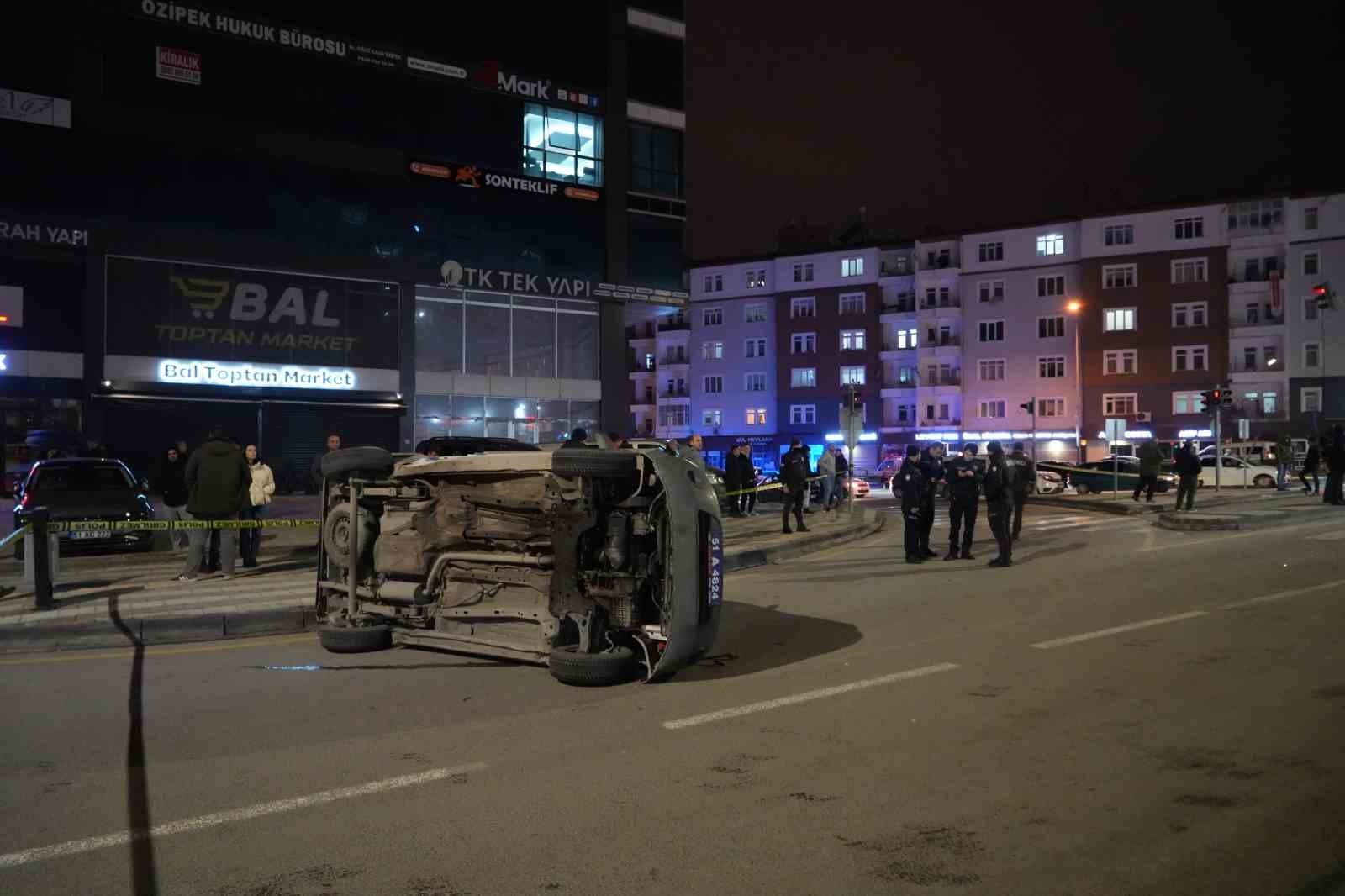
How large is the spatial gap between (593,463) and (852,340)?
199 feet

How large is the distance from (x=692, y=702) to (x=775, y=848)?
8.00 feet

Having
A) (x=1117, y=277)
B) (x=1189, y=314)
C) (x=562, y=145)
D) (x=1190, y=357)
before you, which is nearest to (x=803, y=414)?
(x=1117, y=277)

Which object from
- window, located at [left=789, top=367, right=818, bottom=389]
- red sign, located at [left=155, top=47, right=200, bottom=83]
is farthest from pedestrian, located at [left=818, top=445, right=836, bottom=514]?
window, located at [left=789, top=367, right=818, bottom=389]

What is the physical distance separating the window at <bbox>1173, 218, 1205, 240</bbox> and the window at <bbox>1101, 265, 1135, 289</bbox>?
3042 millimetres

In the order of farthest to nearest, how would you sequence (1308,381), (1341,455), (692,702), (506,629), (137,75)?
(1308,381)
(137,75)
(1341,455)
(506,629)
(692,702)

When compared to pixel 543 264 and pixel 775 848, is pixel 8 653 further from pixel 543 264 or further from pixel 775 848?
pixel 543 264

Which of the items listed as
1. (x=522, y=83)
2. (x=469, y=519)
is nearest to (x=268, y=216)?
(x=522, y=83)

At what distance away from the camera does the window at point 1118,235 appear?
57.9 metres

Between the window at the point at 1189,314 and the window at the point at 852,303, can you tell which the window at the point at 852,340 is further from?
the window at the point at 1189,314

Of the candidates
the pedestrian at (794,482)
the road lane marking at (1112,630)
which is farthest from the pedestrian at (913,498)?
the road lane marking at (1112,630)

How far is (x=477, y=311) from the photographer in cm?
3338

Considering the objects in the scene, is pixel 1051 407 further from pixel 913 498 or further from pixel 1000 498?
pixel 1000 498

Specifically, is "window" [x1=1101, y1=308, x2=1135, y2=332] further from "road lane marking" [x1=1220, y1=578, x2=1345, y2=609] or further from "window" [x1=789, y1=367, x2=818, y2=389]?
"road lane marking" [x1=1220, y1=578, x2=1345, y2=609]

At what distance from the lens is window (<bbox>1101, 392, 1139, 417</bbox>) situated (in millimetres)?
57875
